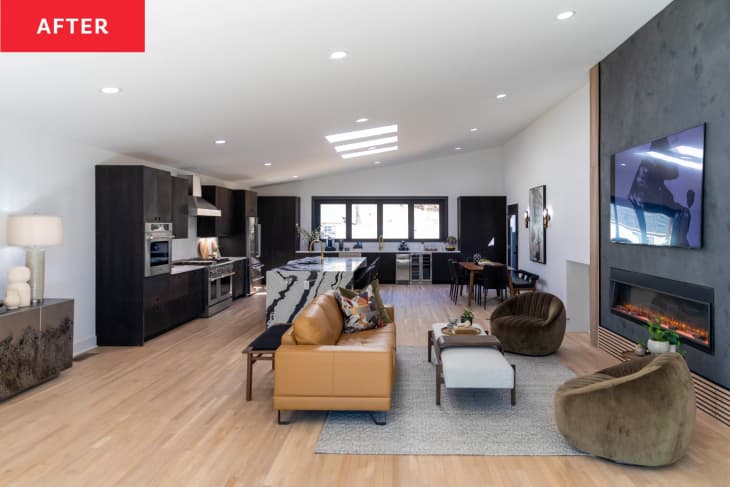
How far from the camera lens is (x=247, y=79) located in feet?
13.7

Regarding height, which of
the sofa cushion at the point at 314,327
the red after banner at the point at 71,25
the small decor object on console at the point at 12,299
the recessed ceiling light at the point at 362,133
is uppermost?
the recessed ceiling light at the point at 362,133

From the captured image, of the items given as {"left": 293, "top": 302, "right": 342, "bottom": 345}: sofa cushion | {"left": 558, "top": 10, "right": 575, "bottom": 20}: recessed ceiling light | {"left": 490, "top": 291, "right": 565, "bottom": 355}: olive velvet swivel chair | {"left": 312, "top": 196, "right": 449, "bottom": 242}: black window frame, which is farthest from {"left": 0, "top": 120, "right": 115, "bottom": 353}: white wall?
{"left": 312, "top": 196, "right": 449, "bottom": 242}: black window frame

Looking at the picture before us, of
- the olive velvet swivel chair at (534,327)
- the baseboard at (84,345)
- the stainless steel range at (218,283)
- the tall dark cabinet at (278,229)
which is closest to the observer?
the olive velvet swivel chair at (534,327)

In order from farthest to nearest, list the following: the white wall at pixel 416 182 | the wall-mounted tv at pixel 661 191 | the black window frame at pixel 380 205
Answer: the black window frame at pixel 380 205 → the white wall at pixel 416 182 → the wall-mounted tv at pixel 661 191

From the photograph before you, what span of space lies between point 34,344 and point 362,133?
16.7 feet

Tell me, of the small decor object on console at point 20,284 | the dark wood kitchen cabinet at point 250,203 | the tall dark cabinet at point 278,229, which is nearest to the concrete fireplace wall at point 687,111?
the small decor object on console at point 20,284

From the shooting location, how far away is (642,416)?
2947 millimetres

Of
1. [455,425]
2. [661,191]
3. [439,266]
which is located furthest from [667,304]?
[439,266]

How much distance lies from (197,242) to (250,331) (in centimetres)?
291

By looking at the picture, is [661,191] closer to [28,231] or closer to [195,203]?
[28,231]

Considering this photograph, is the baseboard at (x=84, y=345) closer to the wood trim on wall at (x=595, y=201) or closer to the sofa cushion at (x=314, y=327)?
the sofa cushion at (x=314, y=327)

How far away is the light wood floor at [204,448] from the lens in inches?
112

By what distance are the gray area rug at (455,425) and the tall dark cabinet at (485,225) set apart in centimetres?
742

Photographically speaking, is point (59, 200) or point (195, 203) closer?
point (59, 200)
